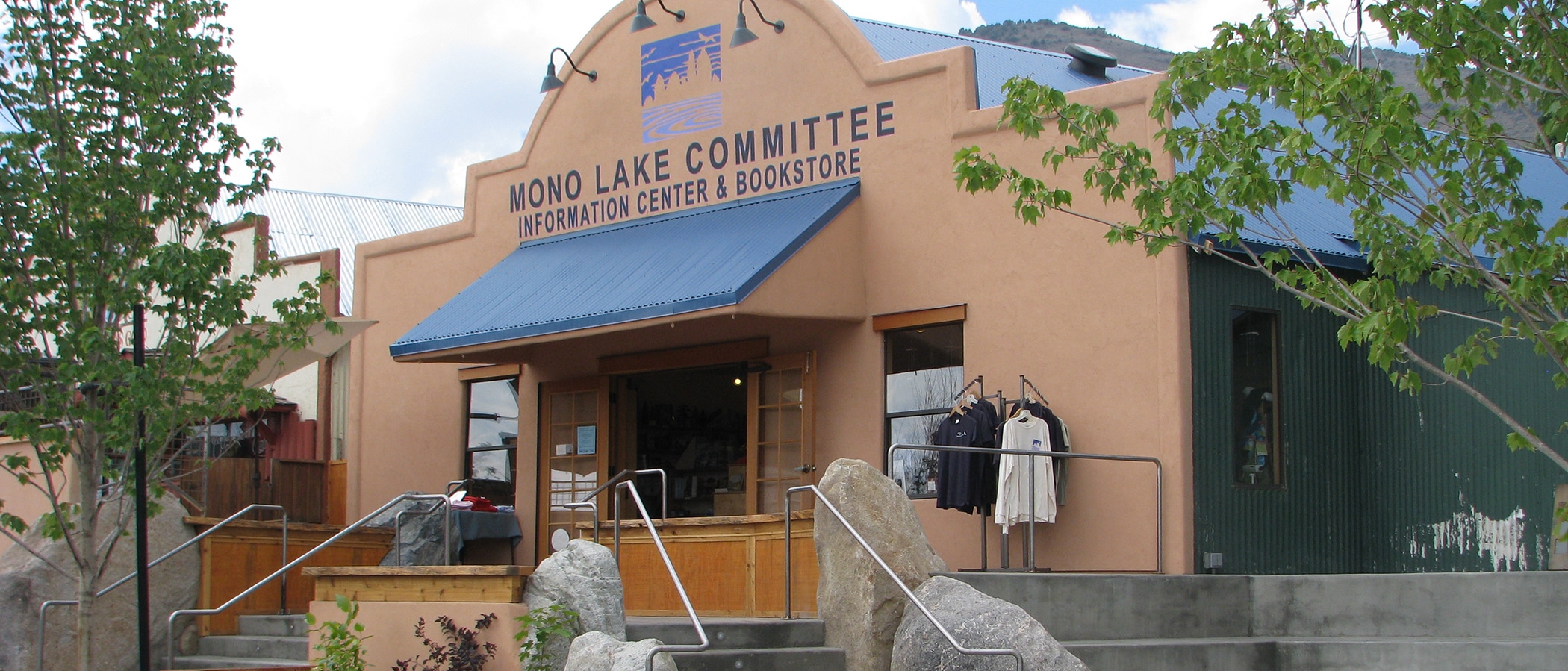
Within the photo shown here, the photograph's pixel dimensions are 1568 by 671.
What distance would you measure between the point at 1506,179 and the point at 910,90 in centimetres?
633

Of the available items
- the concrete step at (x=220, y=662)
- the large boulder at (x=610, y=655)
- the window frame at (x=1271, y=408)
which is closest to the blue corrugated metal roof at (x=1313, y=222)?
the window frame at (x=1271, y=408)

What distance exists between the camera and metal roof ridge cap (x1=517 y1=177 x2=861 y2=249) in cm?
1412

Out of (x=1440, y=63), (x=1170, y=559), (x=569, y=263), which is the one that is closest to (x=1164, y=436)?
(x=1170, y=559)

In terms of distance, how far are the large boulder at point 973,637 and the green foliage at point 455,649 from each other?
8.44ft

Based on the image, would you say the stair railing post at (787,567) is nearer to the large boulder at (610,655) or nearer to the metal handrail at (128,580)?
the large boulder at (610,655)

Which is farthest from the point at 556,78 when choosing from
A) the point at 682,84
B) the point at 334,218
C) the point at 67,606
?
the point at 334,218

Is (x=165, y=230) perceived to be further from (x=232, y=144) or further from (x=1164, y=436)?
(x=1164, y=436)

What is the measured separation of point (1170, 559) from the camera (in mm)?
11758

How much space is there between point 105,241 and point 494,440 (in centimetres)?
789

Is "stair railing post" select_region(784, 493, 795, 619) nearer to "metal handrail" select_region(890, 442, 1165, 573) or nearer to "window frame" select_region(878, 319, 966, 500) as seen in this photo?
"metal handrail" select_region(890, 442, 1165, 573)

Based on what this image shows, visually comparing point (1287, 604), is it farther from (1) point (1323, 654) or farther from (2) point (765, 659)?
(2) point (765, 659)

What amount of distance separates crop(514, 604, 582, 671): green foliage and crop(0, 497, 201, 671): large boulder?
516 centimetres

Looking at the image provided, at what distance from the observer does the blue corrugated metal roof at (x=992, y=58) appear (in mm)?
14828

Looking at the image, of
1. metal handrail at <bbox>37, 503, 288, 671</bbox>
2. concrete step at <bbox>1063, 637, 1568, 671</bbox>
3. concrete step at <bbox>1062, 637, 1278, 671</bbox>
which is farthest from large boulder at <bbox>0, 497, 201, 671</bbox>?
concrete step at <bbox>1063, 637, 1568, 671</bbox>
